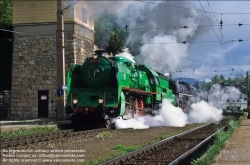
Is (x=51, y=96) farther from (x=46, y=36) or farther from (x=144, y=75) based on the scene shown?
(x=144, y=75)

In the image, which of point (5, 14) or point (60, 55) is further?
point (5, 14)

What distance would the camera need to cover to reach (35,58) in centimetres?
2436

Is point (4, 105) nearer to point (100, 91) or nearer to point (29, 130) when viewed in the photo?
point (29, 130)

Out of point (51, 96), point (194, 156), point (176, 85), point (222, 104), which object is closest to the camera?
point (194, 156)

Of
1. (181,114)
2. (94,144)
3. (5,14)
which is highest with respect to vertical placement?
(5,14)

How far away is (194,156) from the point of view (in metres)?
9.34

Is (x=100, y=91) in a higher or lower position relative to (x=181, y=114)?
higher

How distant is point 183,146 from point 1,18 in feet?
65.6

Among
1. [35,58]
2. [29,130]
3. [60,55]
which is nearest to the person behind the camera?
[29,130]

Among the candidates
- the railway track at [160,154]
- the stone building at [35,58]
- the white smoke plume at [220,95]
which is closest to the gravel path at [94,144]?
the railway track at [160,154]

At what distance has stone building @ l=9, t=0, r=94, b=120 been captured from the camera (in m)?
23.7

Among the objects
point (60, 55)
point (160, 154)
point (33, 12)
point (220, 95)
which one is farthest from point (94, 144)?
point (220, 95)

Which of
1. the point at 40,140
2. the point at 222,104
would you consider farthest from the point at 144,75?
the point at 222,104

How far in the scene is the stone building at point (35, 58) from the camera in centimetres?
2370
